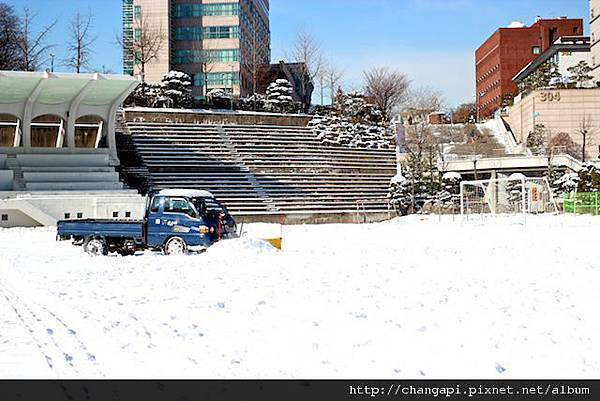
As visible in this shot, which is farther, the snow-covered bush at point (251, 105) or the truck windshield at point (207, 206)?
the snow-covered bush at point (251, 105)

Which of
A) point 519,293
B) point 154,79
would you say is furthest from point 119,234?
point 154,79

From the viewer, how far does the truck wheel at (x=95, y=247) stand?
758 inches

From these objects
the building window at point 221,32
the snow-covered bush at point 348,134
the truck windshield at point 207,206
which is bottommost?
the truck windshield at point 207,206

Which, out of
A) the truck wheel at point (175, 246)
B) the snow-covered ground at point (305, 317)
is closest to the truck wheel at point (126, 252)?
the truck wheel at point (175, 246)

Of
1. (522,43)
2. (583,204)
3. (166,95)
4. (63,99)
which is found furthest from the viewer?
(522,43)

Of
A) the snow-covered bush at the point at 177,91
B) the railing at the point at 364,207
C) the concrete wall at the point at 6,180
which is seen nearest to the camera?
the concrete wall at the point at 6,180

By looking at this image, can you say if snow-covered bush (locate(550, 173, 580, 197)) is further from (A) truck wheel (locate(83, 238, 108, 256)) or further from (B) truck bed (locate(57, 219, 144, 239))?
(A) truck wheel (locate(83, 238, 108, 256))

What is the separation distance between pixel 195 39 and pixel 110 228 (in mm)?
58963

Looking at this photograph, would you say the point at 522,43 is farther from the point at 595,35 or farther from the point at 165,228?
the point at 165,228

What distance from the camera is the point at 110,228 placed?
62.9 ft

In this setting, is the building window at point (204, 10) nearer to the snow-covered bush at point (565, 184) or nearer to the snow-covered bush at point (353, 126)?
the snow-covered bush at point (353, 126)

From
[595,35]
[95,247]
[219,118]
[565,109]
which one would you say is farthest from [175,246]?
[595,35]

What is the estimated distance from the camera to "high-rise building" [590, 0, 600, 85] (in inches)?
2566

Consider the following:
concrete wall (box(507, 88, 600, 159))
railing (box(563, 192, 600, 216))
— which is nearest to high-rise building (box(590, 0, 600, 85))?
concrete wall (box(507, 88, 600, 159))
